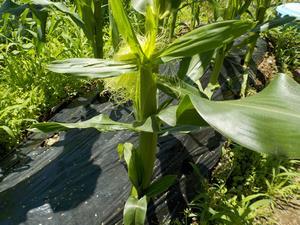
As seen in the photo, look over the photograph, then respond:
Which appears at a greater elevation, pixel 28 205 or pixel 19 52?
pixel 19 52

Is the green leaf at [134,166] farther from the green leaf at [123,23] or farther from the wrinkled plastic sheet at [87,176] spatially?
the green leaf at [123,23]

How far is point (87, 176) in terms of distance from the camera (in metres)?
1.58

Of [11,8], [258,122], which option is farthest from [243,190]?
[11,8]

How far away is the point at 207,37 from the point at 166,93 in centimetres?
32

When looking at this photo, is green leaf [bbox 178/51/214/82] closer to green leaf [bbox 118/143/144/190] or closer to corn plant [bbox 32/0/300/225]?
corn plant [bbox 32/0/300/225]

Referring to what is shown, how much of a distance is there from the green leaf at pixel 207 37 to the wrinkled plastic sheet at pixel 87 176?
2.52 ft

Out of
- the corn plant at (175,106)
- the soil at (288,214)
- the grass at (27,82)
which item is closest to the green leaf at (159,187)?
the corn plant at (175,106)

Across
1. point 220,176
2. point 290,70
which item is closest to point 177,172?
point 220,176

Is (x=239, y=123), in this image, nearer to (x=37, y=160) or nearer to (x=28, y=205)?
(x=28, y=205)

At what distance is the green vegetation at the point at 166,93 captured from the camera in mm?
767

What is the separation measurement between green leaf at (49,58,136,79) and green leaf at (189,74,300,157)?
1.01ft

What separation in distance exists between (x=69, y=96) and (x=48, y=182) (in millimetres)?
801

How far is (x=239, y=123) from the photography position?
0.73m

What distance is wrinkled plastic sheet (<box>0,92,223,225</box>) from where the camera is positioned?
143cm
